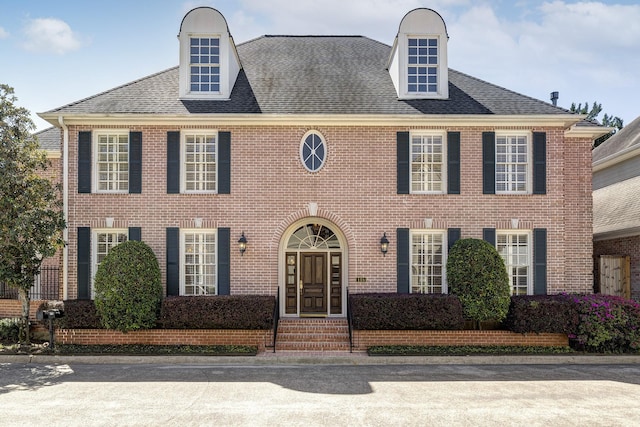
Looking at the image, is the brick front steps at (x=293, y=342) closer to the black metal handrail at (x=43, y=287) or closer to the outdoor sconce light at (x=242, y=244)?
the outdoor sconce light at (x=242, y=244)

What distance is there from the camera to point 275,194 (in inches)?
544

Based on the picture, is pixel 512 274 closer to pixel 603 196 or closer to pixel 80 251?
pixel 603 196

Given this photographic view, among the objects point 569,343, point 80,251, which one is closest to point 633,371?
point 569,343

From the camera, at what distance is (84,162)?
1370 cm

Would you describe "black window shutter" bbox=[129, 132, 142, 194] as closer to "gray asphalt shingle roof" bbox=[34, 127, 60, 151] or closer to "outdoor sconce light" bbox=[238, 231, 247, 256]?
"outdoor sconce light" bbox=[238, 231, 247, 256]

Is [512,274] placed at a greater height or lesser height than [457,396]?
greater

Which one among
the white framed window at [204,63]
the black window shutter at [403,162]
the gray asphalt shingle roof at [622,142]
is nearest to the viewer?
the black window shutter at [403,162]

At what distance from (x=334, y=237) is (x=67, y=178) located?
24.3 ft

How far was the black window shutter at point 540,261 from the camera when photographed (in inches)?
542

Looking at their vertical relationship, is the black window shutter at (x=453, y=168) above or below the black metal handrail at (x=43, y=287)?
above

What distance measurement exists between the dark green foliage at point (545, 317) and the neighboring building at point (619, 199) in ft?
15.1

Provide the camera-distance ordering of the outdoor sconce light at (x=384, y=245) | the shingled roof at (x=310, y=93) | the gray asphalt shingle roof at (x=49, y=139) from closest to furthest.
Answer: the outdoor sconce light at (x=384, y=245)
the shingled roof at (x=310, y=93)
the gray asphalt shingle roof at (x=49, y=139)

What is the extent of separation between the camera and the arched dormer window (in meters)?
14.7

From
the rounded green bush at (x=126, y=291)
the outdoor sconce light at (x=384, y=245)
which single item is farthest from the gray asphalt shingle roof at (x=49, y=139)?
the outdoor sconce light at (x=384, y=245)
